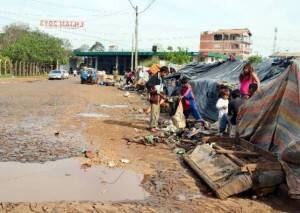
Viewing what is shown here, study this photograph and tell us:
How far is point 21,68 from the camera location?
181ft

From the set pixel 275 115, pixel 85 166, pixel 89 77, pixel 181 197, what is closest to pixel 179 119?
pixel 275 115

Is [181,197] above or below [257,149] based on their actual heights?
below

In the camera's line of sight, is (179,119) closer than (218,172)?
No

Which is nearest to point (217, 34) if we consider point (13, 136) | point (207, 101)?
point (207, 101)

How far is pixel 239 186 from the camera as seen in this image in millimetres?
5973

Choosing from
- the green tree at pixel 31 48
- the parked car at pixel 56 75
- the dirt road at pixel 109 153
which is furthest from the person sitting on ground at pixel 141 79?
the green tree at pixel 31 48

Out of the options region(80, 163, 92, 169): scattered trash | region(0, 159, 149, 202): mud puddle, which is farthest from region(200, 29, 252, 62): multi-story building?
region(0, 159, 149, 202): mud puddle

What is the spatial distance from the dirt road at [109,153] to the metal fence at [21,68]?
113ft

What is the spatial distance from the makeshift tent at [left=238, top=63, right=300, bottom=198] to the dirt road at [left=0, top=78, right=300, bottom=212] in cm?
131

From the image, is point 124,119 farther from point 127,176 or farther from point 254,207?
point 254,207

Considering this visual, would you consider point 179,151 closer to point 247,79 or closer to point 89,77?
point 247,79

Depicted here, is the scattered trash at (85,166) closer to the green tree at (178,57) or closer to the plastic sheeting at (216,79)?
the plastic sheeting at (216,79)

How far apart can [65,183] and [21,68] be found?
51.0 meters

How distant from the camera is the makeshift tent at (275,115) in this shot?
7.15 m
